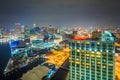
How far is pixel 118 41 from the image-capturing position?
119 ft

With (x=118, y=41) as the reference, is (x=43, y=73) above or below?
below

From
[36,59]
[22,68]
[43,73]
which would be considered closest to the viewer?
[43,73]

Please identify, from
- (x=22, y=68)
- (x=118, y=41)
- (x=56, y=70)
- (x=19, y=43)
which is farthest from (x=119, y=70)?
(x=19, y=43)

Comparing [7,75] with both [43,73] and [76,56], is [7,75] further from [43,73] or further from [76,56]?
[76,56]

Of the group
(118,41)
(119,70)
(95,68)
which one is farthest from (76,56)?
(118,41)

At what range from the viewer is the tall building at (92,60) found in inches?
551

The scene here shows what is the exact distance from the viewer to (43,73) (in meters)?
21.3

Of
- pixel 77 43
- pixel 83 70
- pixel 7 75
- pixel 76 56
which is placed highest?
pixel 77 43

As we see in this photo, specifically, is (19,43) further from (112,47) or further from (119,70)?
(112,47)

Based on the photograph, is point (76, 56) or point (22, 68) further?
point (22, 68)

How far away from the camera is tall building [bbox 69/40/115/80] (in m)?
14.0

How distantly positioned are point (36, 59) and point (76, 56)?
578 inches

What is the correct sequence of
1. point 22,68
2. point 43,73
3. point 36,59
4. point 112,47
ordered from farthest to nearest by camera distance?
point 36,59
point 22,68
point 43,73
point 112,47

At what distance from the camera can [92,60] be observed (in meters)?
14.8
